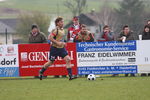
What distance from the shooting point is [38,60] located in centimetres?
1944

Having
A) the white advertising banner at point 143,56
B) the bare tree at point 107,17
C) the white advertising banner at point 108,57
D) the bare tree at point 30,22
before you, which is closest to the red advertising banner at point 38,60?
the white advertising banner at point 108,57

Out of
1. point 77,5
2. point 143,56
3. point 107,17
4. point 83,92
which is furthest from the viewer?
point 77,5

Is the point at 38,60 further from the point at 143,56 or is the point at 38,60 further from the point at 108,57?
the point at 143,56

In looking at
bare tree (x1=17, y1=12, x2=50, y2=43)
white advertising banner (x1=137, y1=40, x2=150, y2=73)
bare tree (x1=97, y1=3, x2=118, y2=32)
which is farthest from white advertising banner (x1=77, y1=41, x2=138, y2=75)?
bare tree (x1=17, y1=12, x2=50, y2=43)

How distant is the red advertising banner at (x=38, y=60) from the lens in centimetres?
1928

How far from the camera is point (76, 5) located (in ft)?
300

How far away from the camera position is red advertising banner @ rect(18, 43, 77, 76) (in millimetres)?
19281

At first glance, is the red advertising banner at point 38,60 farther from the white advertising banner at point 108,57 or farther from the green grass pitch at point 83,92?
the green grass pitch at point 83,92

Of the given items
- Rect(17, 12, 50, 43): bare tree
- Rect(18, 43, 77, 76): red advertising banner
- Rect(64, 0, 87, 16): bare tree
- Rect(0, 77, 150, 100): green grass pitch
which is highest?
Rect(64, 0, 87, 16): bare tree

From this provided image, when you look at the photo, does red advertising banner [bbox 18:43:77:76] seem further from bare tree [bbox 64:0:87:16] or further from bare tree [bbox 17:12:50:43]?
bare tree [bbox 64:0:87:16]

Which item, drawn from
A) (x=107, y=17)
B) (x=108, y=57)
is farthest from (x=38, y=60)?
(x=107, y=17)

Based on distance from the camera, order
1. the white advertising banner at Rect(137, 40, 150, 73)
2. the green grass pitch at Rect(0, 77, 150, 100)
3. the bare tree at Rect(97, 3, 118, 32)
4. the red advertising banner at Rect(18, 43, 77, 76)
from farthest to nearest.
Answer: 1. the bare tree at Rect(97, 3, 118, 32)
2. the red advertising banner at Rect(18, 43, 77, 76)
3. the white advertising banner at Rect(137, 40, 150, 73)
4. the green grass pitch at Rect(0, 77, 150, 100)

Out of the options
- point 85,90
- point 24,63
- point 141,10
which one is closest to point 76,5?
point 141,10

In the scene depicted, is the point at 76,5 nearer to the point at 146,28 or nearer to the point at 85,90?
the point at 146,28
